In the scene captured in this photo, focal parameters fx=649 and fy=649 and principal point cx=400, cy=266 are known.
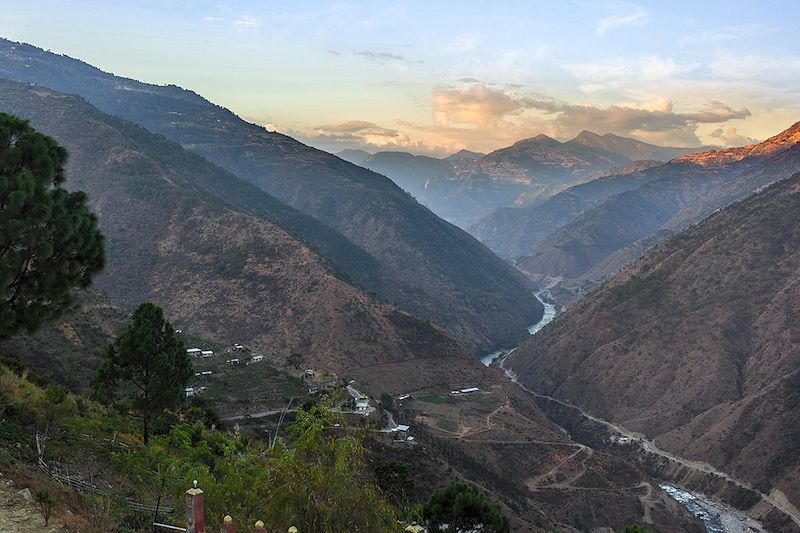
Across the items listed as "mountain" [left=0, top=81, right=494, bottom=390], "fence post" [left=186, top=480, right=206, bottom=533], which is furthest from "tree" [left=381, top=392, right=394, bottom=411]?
"fence post" [left=186, top=480, right=206, bottom=533]

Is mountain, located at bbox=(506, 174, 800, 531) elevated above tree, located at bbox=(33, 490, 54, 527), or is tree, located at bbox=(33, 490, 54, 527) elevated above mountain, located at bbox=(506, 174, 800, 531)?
tree, located at bbox=(33, 490, 54, 527)

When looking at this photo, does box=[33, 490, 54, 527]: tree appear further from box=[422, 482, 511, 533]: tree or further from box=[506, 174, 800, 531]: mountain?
box=[506, 174, 800, 531]: mountain

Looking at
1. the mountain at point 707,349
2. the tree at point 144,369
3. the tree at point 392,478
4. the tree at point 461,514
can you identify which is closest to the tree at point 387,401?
the tree at point 392,478

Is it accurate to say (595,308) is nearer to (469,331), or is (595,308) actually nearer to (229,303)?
(469,331)

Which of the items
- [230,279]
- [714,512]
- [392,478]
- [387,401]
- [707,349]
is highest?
[392,478]

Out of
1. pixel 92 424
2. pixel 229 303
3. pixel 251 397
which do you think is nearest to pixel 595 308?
pixel 229 303

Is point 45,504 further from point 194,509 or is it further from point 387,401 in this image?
point 387,401

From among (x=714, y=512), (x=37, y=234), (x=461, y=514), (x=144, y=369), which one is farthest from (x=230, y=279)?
(x=37, y=234)
